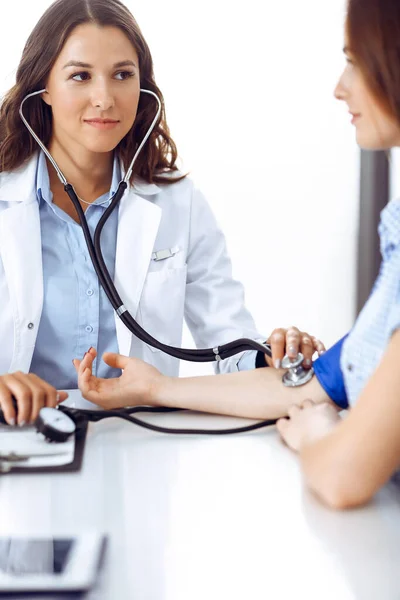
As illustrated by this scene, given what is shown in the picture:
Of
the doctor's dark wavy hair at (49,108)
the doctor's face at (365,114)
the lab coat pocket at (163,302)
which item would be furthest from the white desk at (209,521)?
the doctor's dark wavy hair at (49,108)

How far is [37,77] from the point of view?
154cm

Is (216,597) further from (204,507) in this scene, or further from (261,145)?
(261,145)

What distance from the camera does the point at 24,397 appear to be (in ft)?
3.40

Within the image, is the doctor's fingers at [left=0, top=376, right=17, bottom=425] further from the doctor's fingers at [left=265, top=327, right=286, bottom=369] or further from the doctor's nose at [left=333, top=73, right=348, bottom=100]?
the doctor's nose at [left=333, top=73, right=348, bottom=100]

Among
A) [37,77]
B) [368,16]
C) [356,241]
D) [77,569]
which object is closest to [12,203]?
[37,77]

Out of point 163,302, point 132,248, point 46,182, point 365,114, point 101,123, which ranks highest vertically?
point 365,114

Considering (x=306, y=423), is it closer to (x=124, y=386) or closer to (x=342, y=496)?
(x=342, y=496)

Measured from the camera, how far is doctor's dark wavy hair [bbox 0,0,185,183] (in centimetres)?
150

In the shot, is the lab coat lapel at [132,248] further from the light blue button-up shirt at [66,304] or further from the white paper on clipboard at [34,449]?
the white paper on clipboard at [34,449]

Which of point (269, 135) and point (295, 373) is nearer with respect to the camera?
point (295, 373)

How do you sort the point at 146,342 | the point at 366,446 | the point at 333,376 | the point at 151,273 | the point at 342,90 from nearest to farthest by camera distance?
the point at 366,446
the point at 342,90
the point at 333,376
the point at 146,342
the point at 151,273

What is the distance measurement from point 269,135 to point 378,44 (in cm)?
195

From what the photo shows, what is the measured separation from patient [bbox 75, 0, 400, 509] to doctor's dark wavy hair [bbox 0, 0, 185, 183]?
646mm

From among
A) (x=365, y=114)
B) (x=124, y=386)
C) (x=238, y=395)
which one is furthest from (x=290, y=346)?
(x=365, y=114)
